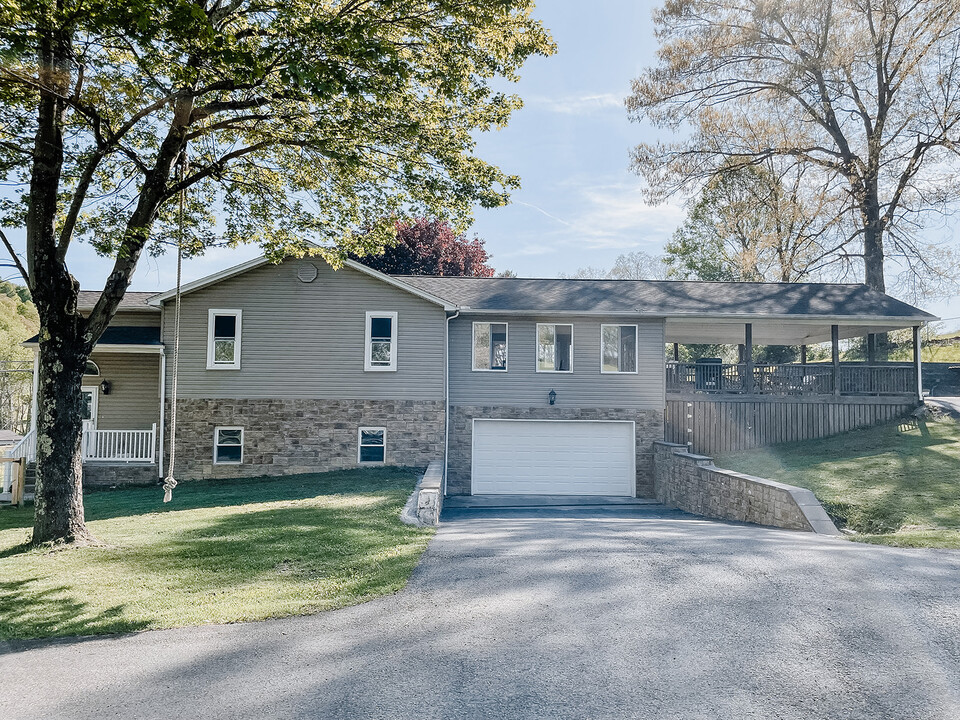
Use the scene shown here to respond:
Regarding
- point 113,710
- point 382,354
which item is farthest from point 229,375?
point 113,710

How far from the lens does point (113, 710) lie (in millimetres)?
3924

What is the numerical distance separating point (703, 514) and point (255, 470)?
1052cm

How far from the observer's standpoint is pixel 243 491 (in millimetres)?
13281

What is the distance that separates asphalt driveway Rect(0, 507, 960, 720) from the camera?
3916 millimetres

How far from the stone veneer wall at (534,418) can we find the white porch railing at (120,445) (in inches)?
287

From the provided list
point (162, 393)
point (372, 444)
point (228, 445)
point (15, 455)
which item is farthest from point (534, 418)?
point (15, 455)

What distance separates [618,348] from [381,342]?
6.15 m

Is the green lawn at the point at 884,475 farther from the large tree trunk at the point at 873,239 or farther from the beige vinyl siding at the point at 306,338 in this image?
the large tree trunk at the point at 873,239

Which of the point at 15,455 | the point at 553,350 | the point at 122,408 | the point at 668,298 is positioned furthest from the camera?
the point at 668,298

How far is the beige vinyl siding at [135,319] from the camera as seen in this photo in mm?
16391

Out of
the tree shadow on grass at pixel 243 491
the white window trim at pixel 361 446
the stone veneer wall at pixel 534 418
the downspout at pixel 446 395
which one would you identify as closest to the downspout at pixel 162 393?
the tree shadow on grass at pixel 243 491

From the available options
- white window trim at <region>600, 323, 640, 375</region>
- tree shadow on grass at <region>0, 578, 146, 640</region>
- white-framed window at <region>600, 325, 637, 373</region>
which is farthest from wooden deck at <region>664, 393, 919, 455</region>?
tree shadow on grass at <region>0, 578, 146, 640</region>

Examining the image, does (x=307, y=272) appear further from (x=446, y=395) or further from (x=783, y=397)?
(x=783, y=397)

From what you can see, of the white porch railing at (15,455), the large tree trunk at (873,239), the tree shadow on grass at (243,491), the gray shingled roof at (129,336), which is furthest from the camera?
the large tree trunk at (873,239)
